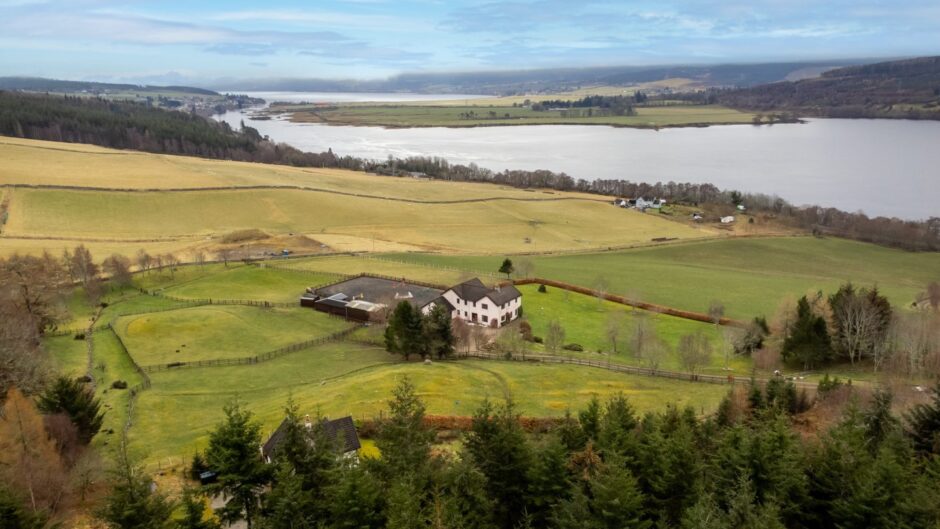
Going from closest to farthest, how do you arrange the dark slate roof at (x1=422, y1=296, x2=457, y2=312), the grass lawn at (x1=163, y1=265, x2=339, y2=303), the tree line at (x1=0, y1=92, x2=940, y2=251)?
the dark slate roof at (x1=422, y1=296, x2=457, y2=312) → the grass lawn at (x1=163, y1=265, x2=339, y2=303) → the tree line at (x1=0, y1=92, x2=940, y2=251)

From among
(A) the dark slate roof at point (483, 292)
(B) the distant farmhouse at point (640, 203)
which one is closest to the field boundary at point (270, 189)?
(B) the distant farmhouse at point (640, 203)

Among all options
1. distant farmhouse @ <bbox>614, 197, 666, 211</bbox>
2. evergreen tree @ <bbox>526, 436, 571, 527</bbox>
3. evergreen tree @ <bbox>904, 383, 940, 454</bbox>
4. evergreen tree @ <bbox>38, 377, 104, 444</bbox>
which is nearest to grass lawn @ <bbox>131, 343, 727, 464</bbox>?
evergreen tree @ <bbox>38, 377, 104, 444</bbox>

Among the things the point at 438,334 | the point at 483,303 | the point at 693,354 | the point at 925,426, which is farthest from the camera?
the point at 483,303

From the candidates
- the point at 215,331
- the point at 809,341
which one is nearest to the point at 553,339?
the point at 809,341

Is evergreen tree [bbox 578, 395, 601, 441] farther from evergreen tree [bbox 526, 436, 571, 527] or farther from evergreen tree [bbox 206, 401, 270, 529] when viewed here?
evergreen tree [bbox 206, 401, 270, 529]

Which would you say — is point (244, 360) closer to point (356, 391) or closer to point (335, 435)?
point (356, 391)
